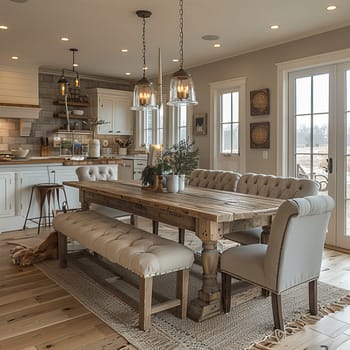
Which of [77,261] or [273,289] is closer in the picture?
[273,289]

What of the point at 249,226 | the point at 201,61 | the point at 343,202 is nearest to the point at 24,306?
the point at 249,226

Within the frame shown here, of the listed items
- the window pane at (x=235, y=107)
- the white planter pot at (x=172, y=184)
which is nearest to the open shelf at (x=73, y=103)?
the window pane at (x=235, y=107)

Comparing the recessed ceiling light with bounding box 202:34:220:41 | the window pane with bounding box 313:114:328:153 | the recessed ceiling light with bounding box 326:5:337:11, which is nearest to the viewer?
the recessed ceiling light with bounding box 326:5:337:11

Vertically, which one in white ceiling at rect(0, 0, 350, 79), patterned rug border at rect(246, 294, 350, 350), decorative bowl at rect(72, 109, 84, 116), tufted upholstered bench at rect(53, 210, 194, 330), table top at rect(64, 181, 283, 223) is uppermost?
white ceiling at rect(0, 0, 350, 79)

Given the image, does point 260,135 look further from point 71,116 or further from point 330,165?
point 71,116

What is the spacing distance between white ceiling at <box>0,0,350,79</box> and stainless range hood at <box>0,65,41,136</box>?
57 centimetres

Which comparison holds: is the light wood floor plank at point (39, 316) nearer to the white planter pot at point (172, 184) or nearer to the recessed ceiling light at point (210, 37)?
the white planter pot at point (172, 184)

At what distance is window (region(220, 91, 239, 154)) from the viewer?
6137 millimetres

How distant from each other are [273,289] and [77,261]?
230 cm

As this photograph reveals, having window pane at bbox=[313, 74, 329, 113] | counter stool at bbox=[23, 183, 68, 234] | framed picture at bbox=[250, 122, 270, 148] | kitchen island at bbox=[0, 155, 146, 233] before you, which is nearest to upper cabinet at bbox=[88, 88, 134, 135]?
kitchen island at bbox=[0, 155, 146, 233]

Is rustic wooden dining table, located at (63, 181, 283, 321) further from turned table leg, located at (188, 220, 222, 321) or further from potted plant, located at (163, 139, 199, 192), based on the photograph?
potted plant, located at (163, 139, 199, 192)

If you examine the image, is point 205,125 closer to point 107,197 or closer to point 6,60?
point 107,197

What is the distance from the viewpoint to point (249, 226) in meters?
2.79

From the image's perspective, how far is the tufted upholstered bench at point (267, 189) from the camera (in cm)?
328
